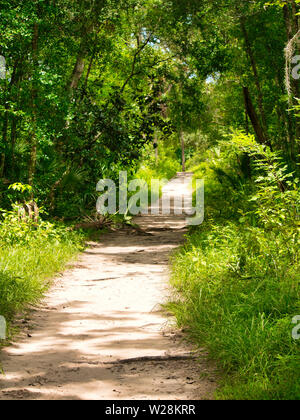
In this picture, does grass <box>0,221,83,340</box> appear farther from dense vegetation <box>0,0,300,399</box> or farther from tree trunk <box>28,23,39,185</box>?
tree trunk <box>28,23,39,185</box>

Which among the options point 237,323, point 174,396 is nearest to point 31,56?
point 237,323

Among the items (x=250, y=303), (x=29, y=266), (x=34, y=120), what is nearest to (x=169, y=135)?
(x=34, y=120)

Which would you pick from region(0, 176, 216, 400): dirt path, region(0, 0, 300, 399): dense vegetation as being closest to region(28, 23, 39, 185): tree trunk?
region(0, 0, 300, 399): dense vegetation

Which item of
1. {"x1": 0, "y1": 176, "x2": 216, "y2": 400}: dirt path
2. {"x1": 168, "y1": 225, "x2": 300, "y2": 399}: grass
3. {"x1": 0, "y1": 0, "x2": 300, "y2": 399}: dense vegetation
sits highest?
{"x1": 0, "y1": 0, "x2": 300, "y2": 399}: dense vegetation

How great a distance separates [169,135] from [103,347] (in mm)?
8453

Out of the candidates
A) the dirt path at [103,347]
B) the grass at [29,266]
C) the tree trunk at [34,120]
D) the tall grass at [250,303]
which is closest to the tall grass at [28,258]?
the grass at [29,266]

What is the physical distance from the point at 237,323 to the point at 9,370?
206 centimetres

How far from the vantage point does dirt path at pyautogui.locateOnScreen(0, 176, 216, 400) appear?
3.92m

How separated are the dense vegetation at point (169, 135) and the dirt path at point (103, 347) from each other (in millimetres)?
292

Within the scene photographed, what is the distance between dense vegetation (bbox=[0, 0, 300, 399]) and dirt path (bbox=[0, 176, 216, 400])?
11.5 inches

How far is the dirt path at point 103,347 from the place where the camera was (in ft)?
12.9

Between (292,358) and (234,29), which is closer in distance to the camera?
(292,358)

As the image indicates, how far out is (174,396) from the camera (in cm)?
376

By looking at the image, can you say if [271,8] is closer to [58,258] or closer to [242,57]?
[242,57]
